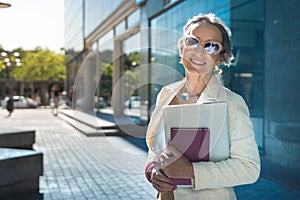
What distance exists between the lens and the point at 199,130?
50.6 inches

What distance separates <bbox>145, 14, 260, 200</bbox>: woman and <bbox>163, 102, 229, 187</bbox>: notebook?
0.03 metres

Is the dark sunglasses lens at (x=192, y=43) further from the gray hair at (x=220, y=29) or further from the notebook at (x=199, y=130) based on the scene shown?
the notebook at (x=199, y=130)

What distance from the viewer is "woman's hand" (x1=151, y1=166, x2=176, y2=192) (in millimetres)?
1361

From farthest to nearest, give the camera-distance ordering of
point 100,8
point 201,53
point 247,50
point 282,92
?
point 100,8, point 247,50, point 282,92, point 201,53

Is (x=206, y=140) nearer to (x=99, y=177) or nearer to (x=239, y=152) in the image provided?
Answer: (x=239, y=152)

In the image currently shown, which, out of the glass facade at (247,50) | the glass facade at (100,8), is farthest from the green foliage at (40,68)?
the glass facade at (247,50)

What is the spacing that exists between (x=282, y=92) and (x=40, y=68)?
56.1 m

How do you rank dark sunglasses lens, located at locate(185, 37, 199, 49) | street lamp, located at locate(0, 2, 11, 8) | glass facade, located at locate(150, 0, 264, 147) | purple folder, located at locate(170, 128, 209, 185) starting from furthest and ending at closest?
glass facade, located at locate(150, 0, 264, 147), street lamp, located at locate(0, 2, 11, 8), dark sunglasses lens, located at locate(185, 37, 199, 49), purple folder, located at locate(170, 128, 209, 185)

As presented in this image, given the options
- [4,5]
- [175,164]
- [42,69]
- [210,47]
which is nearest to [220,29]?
[210,47]

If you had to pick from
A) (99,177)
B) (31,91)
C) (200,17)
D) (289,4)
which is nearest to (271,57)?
(289,4)

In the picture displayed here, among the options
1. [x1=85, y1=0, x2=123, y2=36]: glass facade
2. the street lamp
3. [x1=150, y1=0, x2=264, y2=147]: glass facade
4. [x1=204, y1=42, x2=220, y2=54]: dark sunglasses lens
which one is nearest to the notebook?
[x1=204, y1=42, x2=220, y2=54]: dark sunglasses lens

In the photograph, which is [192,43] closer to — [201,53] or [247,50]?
[201,53]

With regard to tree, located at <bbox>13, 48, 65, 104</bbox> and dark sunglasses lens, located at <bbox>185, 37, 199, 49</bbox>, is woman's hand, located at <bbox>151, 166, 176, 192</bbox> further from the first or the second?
tree, located at <bbox>13, 48, 65, 104</bbox>

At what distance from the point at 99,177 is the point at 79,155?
122 inches
